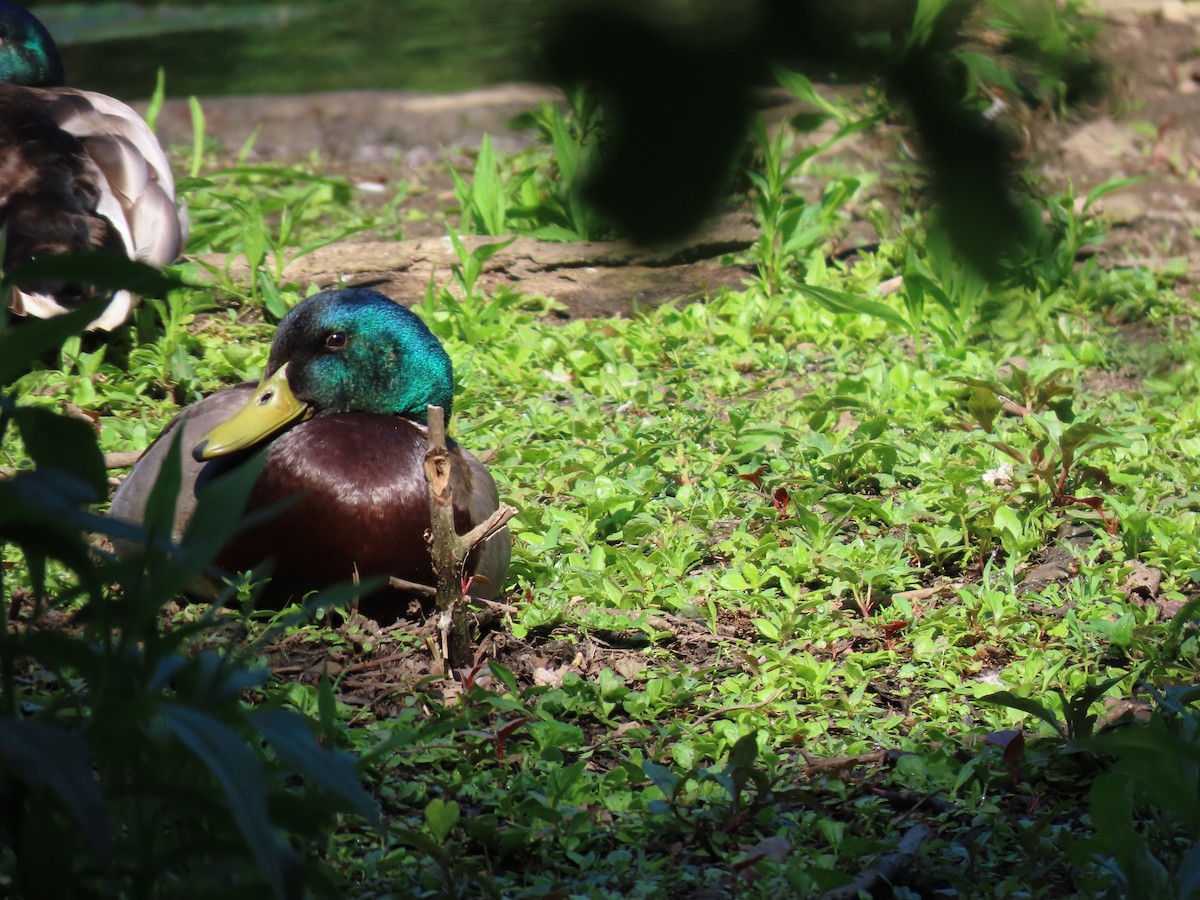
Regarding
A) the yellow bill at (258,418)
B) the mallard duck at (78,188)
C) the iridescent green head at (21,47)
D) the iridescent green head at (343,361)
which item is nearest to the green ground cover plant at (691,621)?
A: the mallard duck at (78,188)

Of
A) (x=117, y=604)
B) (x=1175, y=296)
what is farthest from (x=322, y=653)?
(x=1175, y=296)

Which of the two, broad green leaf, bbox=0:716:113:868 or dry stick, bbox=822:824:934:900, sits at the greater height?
broad green leaf, bbox=0:716:113:868

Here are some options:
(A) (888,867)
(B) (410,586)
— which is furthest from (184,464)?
(A) (888,867)

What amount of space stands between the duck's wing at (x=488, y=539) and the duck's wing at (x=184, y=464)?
0.55 meters

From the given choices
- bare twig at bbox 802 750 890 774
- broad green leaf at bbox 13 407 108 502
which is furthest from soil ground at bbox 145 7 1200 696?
broad green leaf at bbox 13 407 108 502

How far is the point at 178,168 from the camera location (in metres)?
6.56

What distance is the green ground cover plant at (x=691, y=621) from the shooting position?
141cm

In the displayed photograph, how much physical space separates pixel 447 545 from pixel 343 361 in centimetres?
84

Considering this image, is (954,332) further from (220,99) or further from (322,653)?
(220,99)

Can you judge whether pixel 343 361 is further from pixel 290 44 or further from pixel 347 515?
pixel 290 44

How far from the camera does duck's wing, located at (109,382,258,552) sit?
2996mm

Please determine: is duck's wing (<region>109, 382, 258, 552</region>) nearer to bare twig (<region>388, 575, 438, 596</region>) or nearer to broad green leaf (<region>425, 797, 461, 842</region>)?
bare twig (<region>388, 575, 438, 596</region>)

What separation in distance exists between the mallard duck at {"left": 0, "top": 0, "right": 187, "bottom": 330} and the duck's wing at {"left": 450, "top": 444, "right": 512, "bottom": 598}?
1.38m

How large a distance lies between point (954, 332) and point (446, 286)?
1753mm
